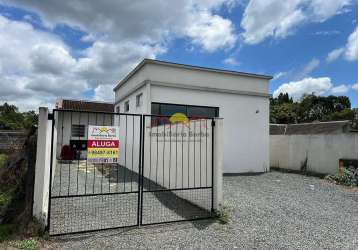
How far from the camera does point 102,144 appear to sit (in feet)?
16.1

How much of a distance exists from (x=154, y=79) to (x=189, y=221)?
6550 mm

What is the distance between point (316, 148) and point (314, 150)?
144 mm

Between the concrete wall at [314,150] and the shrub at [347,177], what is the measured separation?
0.80 meters

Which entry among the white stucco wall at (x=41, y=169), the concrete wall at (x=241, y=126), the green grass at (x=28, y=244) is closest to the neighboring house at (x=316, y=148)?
the concrete wall at (x=241, y=126)

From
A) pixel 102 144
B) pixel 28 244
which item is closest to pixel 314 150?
pixel 102 144

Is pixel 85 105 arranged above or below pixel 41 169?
above

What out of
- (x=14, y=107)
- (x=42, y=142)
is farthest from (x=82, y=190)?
(x=14, y=107)

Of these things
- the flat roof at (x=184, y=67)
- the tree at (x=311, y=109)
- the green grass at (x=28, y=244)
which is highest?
the tree at (x=311, y=109)

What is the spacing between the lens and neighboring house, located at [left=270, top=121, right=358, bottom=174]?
11.4 m

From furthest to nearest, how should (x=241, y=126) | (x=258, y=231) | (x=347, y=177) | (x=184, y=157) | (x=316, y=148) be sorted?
(x=316, y=148)
(x=241, y=126)
(x=347, y=177)
(x=184, y=157)
(x=258, y=231)

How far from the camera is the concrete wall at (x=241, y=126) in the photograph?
11617 mm

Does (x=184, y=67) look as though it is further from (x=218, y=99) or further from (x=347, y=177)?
(x=347, y=177)

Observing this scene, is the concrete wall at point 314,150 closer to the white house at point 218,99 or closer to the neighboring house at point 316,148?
the neighboring house at point 316,148

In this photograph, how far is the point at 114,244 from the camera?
4098 mm
